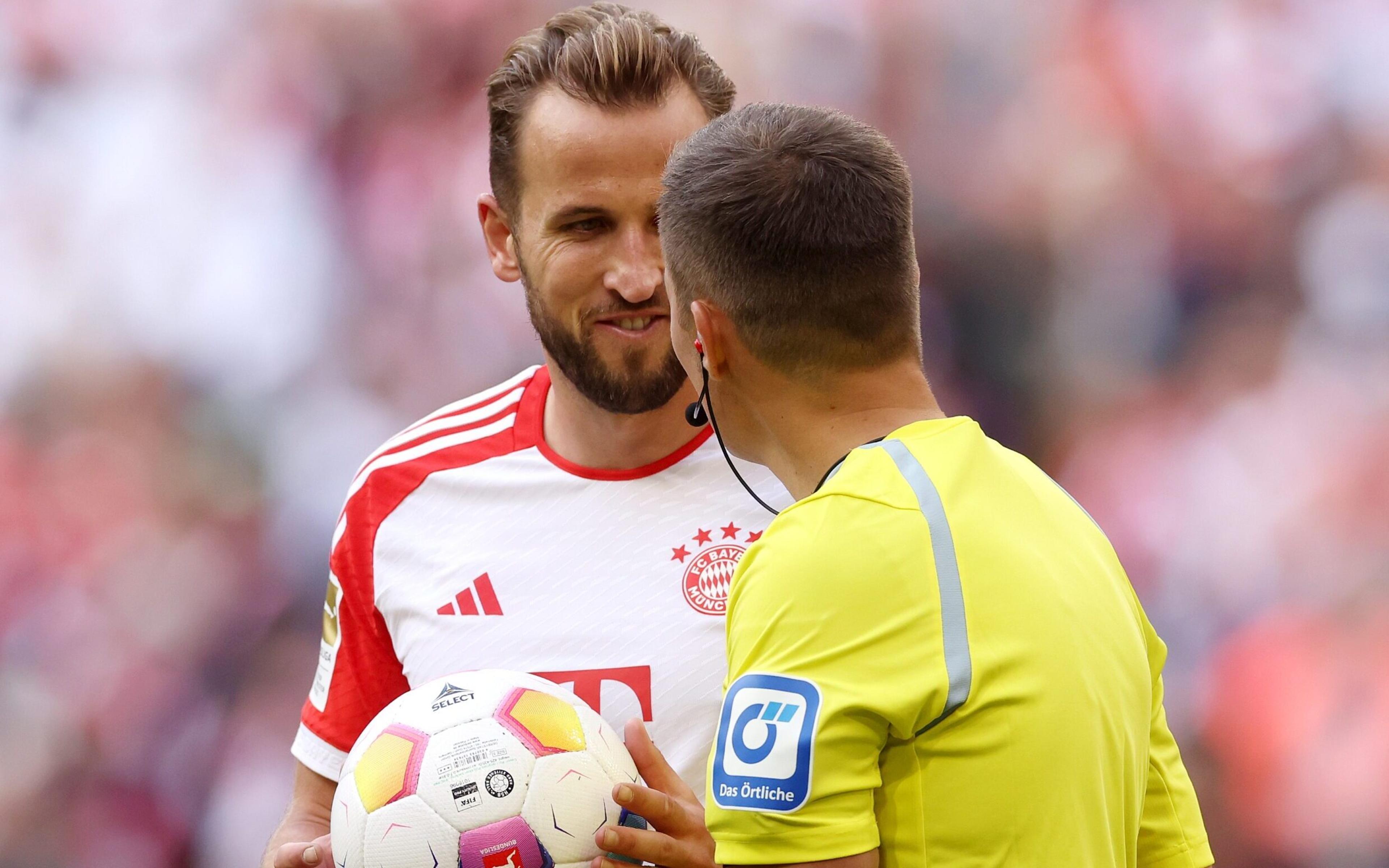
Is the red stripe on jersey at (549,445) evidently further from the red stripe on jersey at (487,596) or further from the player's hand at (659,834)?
the player's hand at (659,834)

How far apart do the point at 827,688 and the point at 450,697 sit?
61 centimetres

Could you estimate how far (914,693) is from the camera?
1.11 metres

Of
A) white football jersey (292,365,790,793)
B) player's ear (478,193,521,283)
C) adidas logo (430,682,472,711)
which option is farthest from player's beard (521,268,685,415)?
adidas logo (430,682,472,711)

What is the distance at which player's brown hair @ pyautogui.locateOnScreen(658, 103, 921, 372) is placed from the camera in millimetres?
1306

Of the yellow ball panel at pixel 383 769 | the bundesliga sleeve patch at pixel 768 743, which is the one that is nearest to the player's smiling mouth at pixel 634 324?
the yellow ball panel at pixel 383 769

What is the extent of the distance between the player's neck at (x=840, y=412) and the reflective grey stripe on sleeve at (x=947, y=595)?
4.9 inches

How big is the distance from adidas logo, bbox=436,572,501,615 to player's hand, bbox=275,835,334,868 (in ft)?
1.23

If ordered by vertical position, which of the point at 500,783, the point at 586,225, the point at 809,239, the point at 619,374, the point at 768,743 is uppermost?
the point at 586,225

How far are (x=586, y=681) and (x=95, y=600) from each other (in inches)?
85.9

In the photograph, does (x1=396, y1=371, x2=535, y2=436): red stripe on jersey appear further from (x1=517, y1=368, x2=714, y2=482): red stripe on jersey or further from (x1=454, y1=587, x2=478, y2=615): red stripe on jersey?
(x1=454, y1=587, x2=478, y2=615): red stripe on jersey

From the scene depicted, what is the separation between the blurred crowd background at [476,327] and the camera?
128 inches

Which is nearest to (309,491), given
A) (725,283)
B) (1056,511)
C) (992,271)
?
(992,271)

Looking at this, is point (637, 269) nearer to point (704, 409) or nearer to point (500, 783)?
point (704, 409)

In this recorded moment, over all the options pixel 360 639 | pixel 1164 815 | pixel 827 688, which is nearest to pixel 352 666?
pixel 360 639
